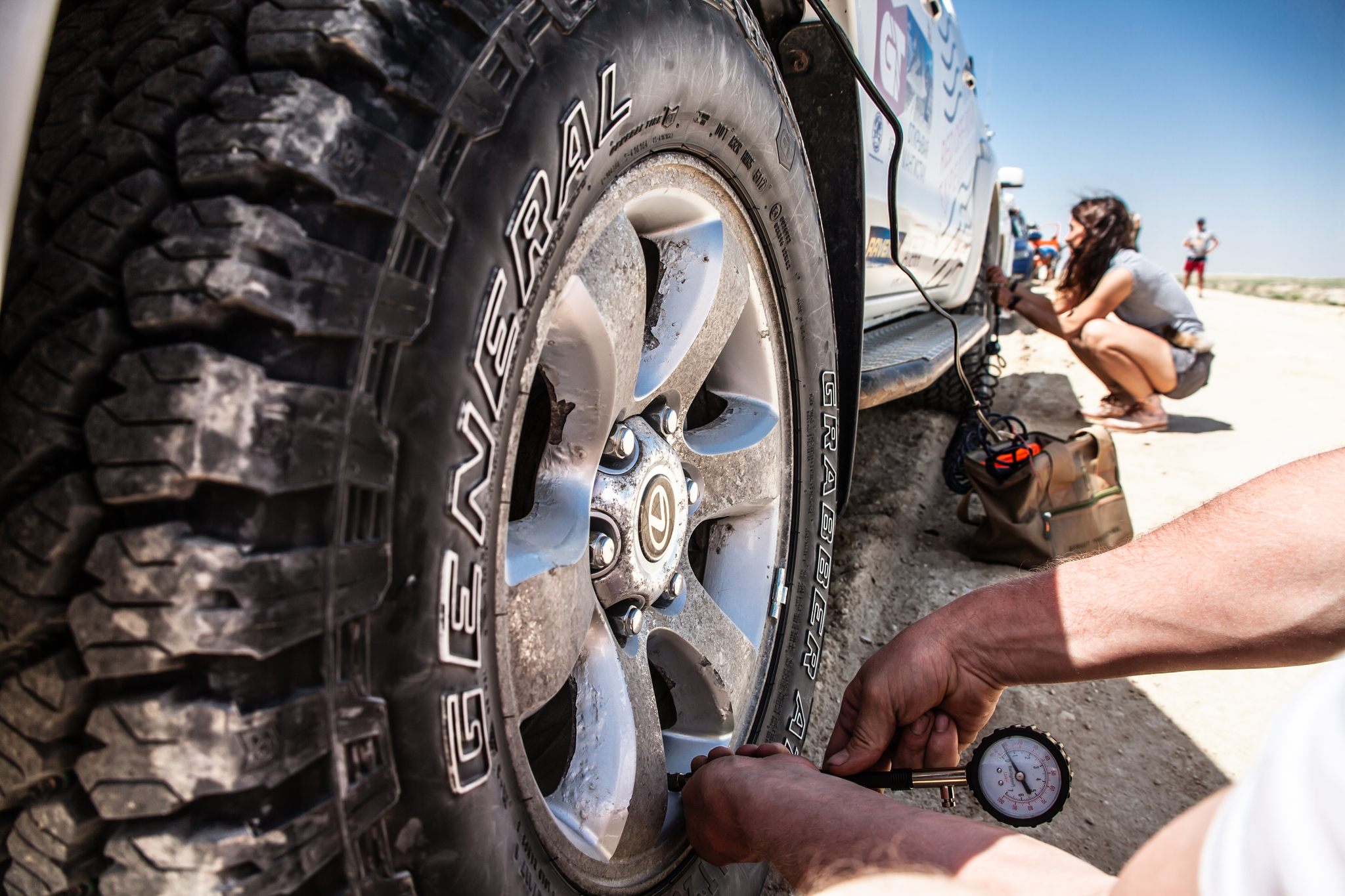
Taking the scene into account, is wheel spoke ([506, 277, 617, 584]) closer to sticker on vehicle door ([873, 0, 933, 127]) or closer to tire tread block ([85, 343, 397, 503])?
tire tread block ([85, 343, 397, 503])

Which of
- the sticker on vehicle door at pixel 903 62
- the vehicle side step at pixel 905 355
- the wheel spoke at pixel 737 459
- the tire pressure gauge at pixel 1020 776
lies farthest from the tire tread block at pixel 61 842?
the sticker on vehicle door at pixel 903 62

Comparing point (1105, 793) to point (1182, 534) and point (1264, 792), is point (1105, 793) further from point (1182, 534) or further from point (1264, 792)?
point (1264, 792)

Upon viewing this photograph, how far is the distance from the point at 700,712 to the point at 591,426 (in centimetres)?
61

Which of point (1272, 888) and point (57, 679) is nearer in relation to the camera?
point (1272, 888)

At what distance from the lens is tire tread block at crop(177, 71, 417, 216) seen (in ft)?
1.83

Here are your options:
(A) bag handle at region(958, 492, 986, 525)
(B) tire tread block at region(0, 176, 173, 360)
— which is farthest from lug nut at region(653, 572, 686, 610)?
(A) bag handle at region(958, 492, 986, 525)

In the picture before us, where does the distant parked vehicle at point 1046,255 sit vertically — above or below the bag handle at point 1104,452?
above

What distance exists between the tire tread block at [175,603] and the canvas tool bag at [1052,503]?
252 centimetres

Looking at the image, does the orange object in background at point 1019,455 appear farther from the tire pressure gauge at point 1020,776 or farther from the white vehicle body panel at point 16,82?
the white vehicle body panel at point 16,82

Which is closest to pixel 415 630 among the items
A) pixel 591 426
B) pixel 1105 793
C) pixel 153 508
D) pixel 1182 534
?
pixel 153 508

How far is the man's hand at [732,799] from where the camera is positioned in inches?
40.4

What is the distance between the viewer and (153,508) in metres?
0.52

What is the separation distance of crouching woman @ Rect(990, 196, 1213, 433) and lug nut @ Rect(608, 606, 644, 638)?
4.44 meters

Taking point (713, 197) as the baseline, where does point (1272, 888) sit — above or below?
below
